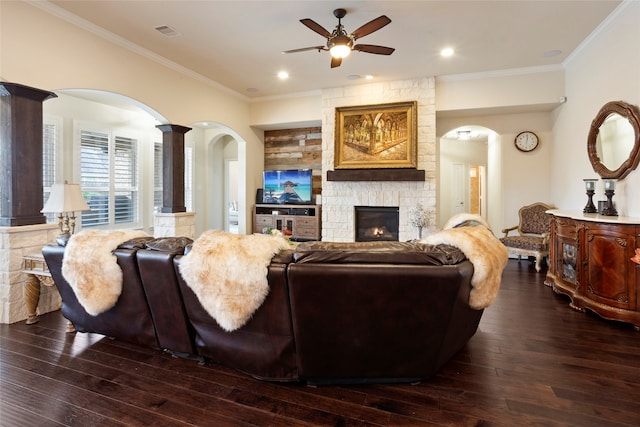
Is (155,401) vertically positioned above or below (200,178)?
below

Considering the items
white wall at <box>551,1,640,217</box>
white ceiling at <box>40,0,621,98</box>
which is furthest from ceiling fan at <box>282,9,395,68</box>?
white wall at <box>551,1,640,217</box>

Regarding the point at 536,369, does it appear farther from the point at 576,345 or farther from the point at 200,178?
the point at 200,178

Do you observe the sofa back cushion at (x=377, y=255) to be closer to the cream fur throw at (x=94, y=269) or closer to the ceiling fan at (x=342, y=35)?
the cream fur throw at (x=94, y=269)

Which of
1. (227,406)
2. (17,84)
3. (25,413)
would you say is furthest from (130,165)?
(227,406)

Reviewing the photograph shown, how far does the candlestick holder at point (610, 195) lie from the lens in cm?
359

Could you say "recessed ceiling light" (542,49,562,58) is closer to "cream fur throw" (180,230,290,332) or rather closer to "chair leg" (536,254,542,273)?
"chair leg" (536,254,542,273)

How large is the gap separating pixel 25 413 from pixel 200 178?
670 centimetres

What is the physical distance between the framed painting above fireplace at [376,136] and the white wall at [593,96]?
7.46 ft

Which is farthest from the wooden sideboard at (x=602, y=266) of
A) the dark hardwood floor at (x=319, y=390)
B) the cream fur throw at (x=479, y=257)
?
the cream fur throw at (x=479, y=257)

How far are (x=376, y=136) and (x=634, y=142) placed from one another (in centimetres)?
359

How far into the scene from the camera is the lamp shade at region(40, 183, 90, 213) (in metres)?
3.46

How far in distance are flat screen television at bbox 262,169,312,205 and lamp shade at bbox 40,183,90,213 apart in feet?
13.3

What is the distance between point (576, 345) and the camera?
2.66 metres

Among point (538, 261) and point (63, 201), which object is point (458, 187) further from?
point (63, 201)
